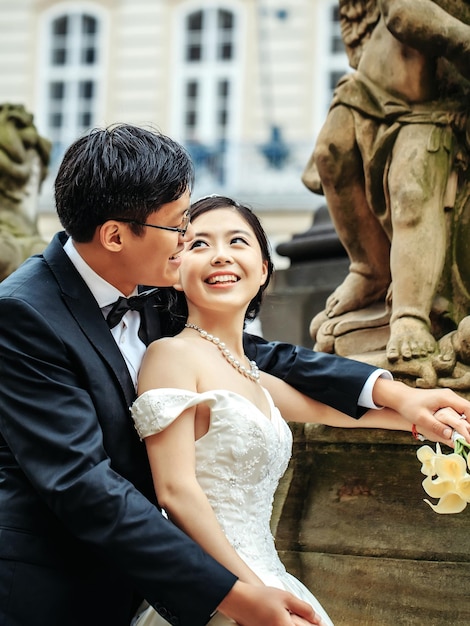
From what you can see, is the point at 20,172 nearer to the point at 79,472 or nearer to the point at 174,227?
the point at 174,227

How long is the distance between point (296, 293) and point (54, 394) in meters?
3.25

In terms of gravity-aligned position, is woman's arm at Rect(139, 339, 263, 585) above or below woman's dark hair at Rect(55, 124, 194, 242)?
below

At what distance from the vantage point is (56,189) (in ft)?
7.45

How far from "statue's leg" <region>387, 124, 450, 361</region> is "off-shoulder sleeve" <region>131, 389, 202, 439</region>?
1.28 meters

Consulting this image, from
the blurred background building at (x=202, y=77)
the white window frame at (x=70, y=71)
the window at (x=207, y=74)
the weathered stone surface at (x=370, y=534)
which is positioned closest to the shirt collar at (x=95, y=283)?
the weathered stone surface at (x=370, y=534)

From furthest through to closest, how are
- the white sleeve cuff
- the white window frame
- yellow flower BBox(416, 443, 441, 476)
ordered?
1. the white window frame
2. the white sleeve cuff
3. yellow flower BBox(416, 443, 441, 476)

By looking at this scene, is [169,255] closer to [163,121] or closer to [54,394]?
[54,394]

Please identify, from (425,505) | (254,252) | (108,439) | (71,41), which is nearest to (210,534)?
(108,439)

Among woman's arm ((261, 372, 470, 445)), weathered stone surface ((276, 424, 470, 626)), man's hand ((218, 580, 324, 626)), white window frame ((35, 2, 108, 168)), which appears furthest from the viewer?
white window frame ((35, 2, 108, 168))

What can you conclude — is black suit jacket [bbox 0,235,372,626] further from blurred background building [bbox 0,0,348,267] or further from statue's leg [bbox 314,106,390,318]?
blurred background building [bbox 0,0,348,267]

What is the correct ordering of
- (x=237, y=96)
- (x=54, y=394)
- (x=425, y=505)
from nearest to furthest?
(x=54, y=394) < (x=425, y=505) < (x=237, y=96)

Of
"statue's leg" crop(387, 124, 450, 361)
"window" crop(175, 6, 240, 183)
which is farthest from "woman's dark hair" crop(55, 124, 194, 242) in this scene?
"window" crop(175, 6, 240, 183)

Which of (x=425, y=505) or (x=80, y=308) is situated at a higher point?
(x=80, y=308)

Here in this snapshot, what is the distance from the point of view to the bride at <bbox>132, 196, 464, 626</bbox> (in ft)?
7.02
